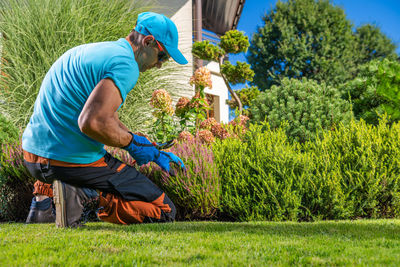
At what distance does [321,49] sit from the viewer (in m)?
17.2

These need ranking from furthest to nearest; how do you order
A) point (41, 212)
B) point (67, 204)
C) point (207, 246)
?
point (41, 212) < point (67, 204) < point (207, 246)

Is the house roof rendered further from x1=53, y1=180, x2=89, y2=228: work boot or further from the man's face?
x1=53, y1=180, x2=89, y2=228: work boot

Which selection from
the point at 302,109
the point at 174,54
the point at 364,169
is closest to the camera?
the point at 174,54

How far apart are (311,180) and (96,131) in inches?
91.5

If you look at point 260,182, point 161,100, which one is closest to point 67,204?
point 260,182

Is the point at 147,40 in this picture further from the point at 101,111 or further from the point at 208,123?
the point at 208,123

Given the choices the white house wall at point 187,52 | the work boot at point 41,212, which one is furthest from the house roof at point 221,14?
the work boot at point 41,212

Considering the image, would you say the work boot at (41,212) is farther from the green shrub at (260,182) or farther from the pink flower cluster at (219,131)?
the pink flower cluster at (219,131)

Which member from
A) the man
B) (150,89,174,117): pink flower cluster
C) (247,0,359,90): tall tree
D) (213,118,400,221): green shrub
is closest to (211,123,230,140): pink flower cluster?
(150,89,174,117): pink flower cluster

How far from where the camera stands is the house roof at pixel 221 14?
15133 millimetres

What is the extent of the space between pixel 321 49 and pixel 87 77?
16060 mm

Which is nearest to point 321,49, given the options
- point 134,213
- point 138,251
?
point 134,213

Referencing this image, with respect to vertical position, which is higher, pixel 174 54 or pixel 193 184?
pixel 174 54

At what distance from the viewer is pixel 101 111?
2.77 meters
